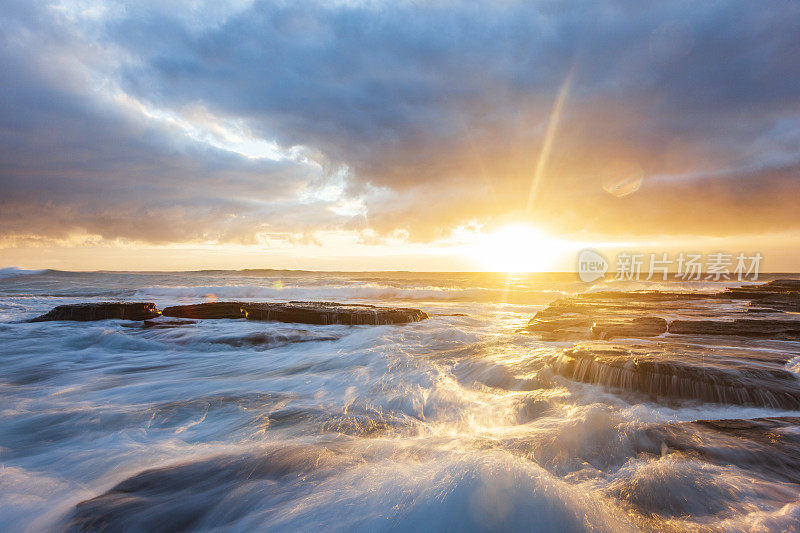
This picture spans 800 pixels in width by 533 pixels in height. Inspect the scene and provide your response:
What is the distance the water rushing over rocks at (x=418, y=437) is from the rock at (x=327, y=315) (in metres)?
4.18

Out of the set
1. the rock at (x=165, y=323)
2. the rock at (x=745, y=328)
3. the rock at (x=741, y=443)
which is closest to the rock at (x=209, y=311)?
the rock at (x=165, y=323)

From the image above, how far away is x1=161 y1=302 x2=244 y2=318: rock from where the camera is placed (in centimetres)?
1456

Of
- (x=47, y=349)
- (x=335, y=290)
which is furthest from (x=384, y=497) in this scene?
(x=335, y=290)

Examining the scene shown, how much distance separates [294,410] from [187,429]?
141 cm

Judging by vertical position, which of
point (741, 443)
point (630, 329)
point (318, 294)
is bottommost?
point (318, 294)

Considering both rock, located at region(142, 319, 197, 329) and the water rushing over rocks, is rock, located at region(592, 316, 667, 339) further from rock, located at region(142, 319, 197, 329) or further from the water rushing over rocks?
rock, located at region(142, 319, 197, 329)

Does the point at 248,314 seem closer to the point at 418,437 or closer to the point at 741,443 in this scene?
the point at 418,437

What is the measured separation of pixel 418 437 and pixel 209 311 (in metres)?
12.8

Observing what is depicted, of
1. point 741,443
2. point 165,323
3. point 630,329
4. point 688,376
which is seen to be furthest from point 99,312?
point 741,443

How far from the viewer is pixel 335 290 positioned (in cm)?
3228

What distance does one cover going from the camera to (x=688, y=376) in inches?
201

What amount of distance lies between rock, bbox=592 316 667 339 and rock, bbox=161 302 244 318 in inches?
489

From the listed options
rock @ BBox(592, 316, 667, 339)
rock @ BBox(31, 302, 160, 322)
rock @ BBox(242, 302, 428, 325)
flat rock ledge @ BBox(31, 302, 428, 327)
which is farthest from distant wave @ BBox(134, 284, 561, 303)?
rock @ BBox(592, 316, 667, 339)

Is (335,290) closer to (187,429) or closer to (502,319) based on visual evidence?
(502,319)
